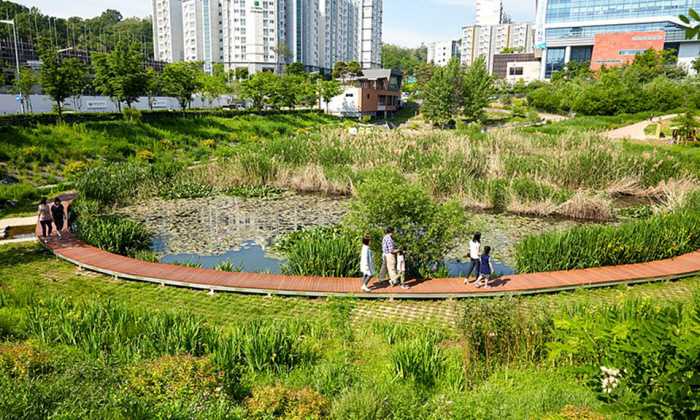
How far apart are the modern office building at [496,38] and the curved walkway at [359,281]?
144 m

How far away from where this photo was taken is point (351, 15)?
4286 inches

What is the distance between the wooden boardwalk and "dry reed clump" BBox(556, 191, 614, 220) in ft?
16.4

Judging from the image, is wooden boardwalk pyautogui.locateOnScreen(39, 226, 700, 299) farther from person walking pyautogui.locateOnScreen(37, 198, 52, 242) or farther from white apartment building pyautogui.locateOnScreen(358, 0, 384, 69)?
white apartment building pyautogui.locateOnScreen(358, 0, 384, 69)

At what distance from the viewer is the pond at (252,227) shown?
12008 millimetres

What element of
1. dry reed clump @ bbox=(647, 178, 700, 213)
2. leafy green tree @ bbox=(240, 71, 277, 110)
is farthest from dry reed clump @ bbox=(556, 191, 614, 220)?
leafy green tree @ bbox=(240, 71, 277, 110)

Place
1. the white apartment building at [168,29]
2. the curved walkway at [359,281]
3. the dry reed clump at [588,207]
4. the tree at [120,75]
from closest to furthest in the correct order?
the curved walkway at [359,281] < the dry reed clump at [588,207] < the tree at [120,75] < the white apartment building at [168,29]

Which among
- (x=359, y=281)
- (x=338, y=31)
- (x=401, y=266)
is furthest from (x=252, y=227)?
(x=338, y=31)

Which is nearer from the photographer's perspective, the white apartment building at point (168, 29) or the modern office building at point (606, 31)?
the modern office building at point (606, 31)

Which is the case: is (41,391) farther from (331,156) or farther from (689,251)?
(331,156)

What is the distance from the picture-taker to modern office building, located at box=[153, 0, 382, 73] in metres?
83.6

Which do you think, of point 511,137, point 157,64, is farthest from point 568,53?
point 511,137

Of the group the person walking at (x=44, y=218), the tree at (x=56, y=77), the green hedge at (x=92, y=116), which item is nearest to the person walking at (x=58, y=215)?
the person walking at (x=44, y=218)

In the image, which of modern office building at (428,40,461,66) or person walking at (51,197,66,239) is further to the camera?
modern office building at (428,40,461,66)

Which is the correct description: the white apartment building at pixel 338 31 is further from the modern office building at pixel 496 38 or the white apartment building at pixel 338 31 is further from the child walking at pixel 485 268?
the child walking at pixel 485 268
